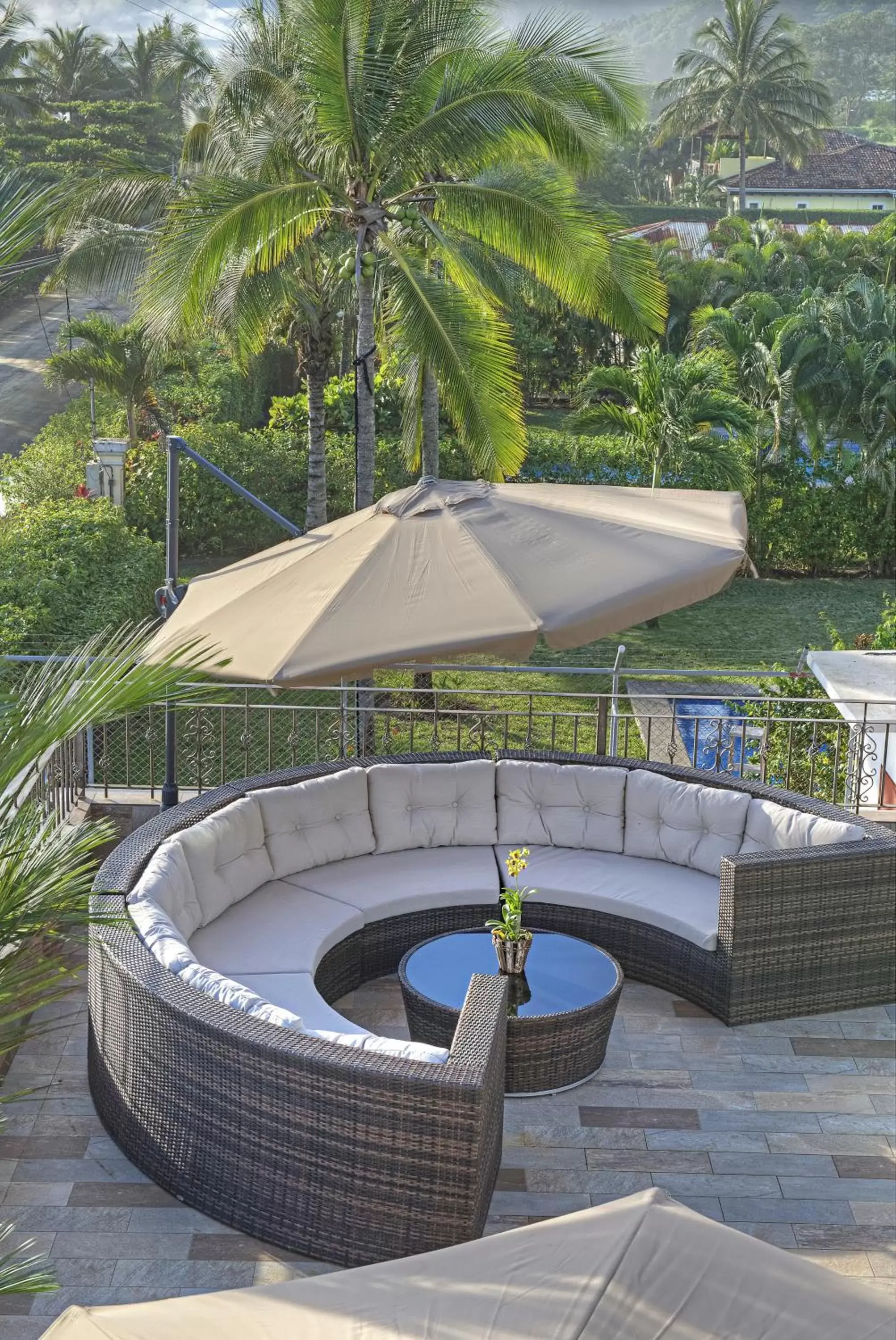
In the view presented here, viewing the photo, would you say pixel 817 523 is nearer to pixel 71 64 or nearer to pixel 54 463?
pixel 54 463

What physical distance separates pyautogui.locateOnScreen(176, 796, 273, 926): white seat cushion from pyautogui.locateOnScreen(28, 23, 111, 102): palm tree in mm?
70514

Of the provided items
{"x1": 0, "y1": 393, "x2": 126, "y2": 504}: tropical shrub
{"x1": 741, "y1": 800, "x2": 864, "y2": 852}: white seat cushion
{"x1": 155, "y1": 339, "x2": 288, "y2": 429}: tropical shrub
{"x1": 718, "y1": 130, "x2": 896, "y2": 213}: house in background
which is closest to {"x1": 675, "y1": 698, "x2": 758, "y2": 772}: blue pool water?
{"x1": 741, "y1": 800, "x2": 864, "y2": 852}: white seat cushion

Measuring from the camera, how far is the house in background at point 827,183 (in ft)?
242

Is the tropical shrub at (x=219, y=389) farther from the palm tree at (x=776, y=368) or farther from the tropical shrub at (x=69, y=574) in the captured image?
the palm tree at (x=776, y=368)

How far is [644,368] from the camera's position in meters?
21.2

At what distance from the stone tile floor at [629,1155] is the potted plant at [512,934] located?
25.1 inches

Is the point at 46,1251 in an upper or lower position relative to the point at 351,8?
lower

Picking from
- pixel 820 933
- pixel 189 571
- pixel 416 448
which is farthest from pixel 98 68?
pixel 820 933

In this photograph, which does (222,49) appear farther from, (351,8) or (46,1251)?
(46,1251)

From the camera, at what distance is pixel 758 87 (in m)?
74.8

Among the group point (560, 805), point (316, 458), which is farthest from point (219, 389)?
point (560, 805)

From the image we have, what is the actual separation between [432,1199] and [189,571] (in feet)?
55.9

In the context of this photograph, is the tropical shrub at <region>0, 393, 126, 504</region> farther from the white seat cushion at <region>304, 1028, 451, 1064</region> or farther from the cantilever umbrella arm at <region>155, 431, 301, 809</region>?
the white seat cushion at <region>304, 1028, 451, 1064</region>

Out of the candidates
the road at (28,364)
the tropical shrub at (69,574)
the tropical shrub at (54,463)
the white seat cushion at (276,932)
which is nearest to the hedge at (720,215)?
the road at (28,364)
